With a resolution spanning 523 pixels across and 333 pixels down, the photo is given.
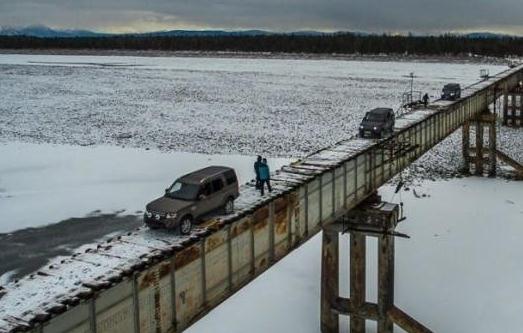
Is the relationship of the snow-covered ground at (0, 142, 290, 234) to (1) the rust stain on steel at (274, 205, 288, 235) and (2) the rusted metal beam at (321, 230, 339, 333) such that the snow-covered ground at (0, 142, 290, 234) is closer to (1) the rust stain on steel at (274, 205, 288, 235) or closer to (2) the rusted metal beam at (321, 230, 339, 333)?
(2) the rusted metal beam at (321, 230, 339, 333)

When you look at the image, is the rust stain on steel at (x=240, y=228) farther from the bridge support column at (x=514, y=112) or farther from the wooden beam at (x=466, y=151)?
the bridge support column at (x=514, y=112)

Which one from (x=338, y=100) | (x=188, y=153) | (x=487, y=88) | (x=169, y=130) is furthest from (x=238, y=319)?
(x=338, y=100)

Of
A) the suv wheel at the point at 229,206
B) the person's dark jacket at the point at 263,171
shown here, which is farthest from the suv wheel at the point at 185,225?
the person's dark jacket at the point at 263,171

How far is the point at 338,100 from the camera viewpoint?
76125 millimetres

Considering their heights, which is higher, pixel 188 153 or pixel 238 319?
pixel 188 153

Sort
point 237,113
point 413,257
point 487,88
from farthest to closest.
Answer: point 237,113 → point 487,88 → point 413,257

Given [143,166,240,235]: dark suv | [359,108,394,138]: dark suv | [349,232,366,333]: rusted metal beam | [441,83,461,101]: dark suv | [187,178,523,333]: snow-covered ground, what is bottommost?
[187,178,523,333]: snow-covered ground

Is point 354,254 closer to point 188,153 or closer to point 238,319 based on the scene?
point 238,319

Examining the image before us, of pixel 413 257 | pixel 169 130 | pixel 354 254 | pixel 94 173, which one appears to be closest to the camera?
pixel 354 254

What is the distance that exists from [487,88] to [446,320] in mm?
27324

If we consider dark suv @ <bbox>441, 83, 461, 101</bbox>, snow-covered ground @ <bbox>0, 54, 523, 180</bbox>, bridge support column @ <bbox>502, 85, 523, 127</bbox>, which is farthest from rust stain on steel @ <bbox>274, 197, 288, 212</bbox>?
bridge support column @ <bbox>502, 85, 523, 127</bbox>

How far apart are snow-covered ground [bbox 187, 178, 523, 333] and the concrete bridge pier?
122 cm

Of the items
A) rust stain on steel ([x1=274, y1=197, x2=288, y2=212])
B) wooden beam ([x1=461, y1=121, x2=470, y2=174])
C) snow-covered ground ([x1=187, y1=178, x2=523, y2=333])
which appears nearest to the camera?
rust stain on steel ([x1=274, y1=197, x2=288, y2=212])

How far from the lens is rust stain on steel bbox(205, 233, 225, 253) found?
14.1m
